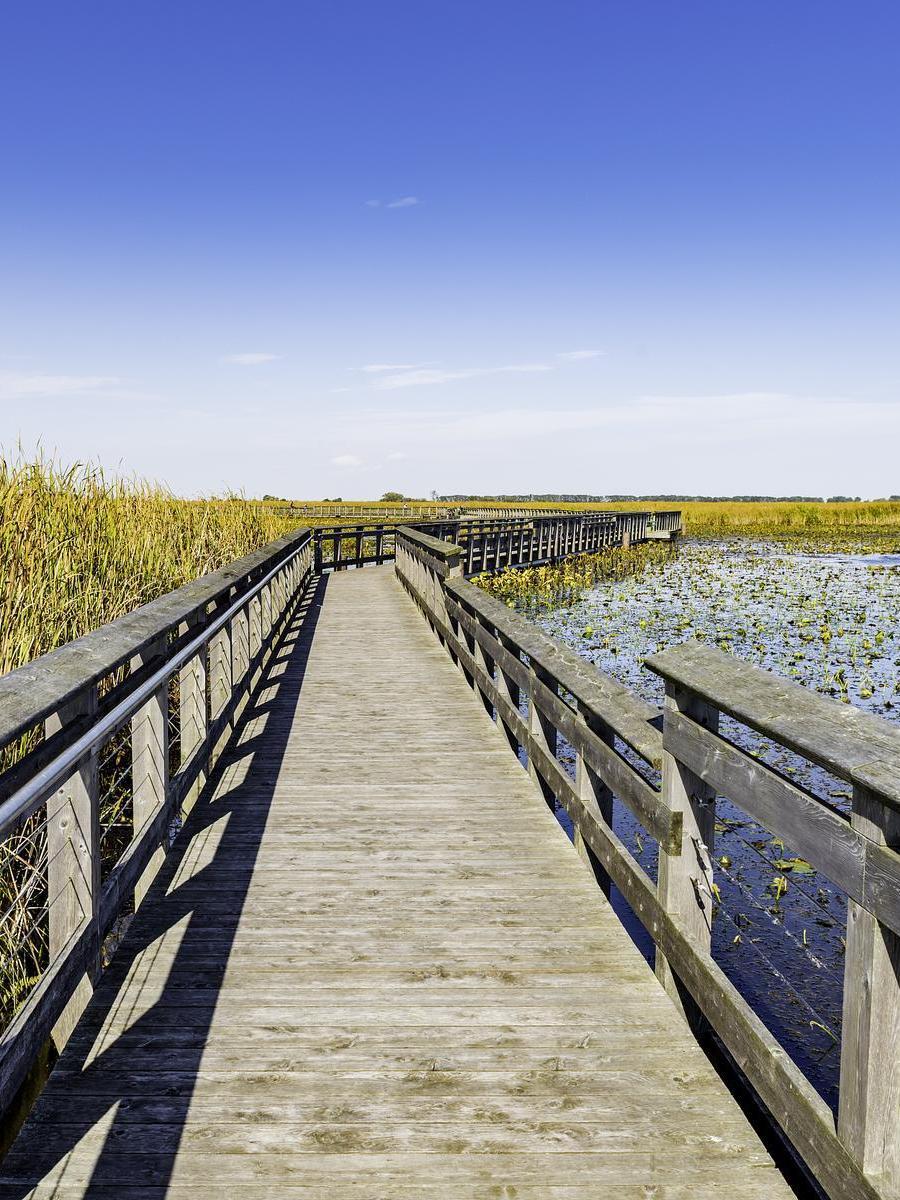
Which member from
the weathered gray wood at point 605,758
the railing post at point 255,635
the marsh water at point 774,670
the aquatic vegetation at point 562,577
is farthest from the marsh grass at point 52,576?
the aquatic vegetation at point 562,577

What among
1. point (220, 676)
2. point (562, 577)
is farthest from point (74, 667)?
point (562, 577)

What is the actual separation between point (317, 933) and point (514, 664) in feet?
9.19

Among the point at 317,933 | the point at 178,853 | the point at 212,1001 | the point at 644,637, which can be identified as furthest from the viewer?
the point at 644,637

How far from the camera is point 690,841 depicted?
314 centimetres

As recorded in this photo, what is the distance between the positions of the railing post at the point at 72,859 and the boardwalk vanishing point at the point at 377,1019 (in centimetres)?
2

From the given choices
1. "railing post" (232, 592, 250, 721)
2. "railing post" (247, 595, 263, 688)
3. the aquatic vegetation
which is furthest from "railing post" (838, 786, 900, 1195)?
the aquatic vegetation

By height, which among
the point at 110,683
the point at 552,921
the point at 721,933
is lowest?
the point at 721,933

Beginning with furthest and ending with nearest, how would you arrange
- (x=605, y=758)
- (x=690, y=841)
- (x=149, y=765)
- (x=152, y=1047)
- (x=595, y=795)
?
(x=595, y=795) → (x=149, y=765) → (x=605, y=758) → (x=690, y=841) → (x=152, y=1047)

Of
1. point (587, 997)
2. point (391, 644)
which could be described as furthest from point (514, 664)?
point (391, 644)

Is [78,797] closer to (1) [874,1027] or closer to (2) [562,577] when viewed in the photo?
(1) [874,1027]

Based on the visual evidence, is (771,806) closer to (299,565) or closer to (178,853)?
(178,853)

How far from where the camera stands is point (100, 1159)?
249cm

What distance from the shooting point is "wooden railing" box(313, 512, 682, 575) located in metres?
26.8

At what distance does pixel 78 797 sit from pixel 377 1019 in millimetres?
1235
